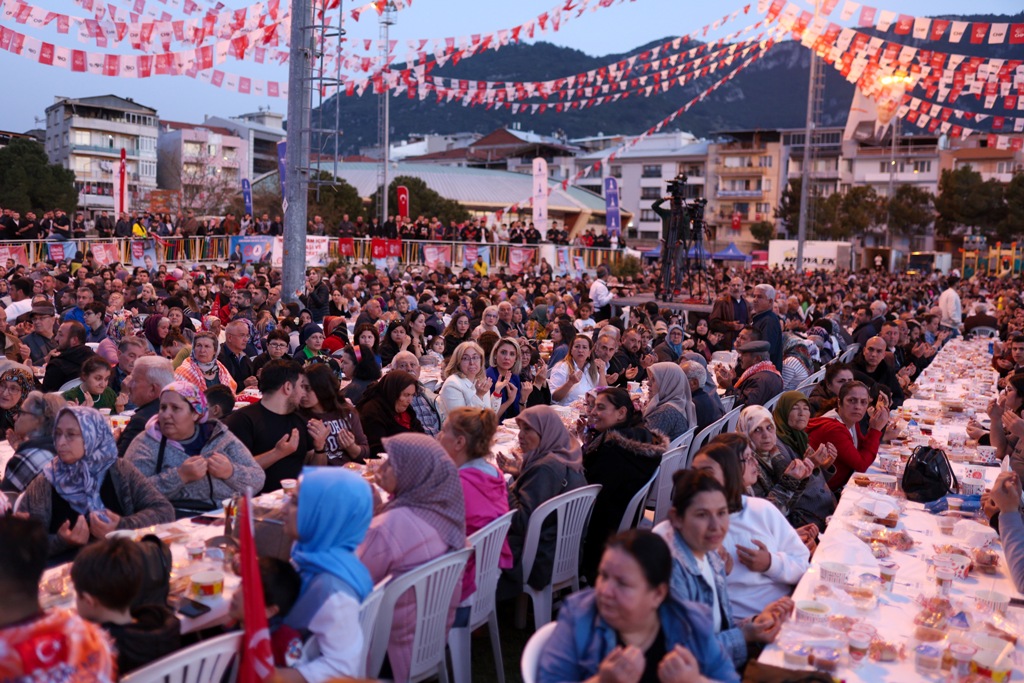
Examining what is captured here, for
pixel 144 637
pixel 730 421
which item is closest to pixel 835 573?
pixel 144 637

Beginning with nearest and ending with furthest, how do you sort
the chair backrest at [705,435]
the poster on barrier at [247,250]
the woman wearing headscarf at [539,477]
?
the woman wearing headscarf at [539,477], the chair backrest at [705,435], the poster on barrier at [247,250]

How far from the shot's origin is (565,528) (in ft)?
16.0

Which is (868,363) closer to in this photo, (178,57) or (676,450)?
(676,450)

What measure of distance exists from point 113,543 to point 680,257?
667 inches

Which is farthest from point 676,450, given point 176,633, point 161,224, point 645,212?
point 645,212

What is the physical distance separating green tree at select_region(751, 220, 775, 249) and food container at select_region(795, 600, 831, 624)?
2628 inches

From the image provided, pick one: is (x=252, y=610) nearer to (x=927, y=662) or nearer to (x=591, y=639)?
(x=591, y=639)

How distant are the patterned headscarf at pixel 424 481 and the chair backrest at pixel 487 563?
11.4 inches

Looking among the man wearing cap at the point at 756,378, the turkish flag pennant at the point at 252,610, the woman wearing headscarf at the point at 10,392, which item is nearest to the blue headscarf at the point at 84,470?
the turkish flag pennant at the point at 252,610

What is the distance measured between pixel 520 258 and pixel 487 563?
83.8 ft

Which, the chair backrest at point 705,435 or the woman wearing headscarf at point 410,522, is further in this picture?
the chair backrest at point 705,435

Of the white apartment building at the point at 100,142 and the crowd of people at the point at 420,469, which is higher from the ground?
the white apartment building at the point at 100,142

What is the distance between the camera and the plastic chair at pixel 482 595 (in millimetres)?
4113

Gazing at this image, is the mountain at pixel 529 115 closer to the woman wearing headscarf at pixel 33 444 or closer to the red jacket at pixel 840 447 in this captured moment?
the red jacket at pixel 840 447
